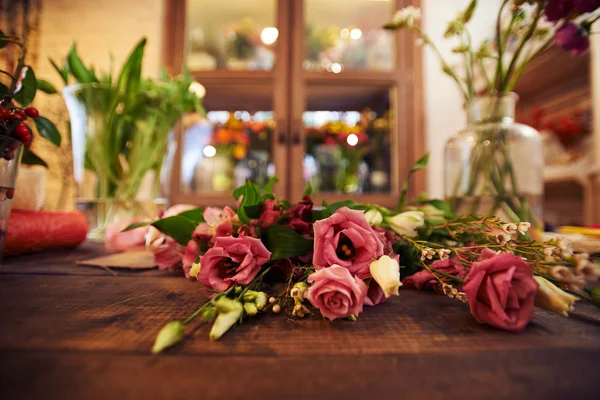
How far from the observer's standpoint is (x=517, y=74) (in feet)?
1.92

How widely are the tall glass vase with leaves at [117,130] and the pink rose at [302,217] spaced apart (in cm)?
52

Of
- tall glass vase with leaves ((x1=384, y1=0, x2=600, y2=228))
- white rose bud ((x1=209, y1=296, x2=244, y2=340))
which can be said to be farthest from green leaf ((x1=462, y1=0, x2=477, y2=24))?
white rose bud ((x1=209, y1=296, x2=244, y2=340))

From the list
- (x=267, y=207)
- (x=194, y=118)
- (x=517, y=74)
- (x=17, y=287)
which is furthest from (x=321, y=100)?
(x=17, y=287)

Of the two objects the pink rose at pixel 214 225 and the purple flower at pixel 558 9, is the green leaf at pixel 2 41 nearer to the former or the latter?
the pink rose at pixel 214 225

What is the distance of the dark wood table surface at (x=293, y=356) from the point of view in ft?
0.52

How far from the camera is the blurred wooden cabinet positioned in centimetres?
155

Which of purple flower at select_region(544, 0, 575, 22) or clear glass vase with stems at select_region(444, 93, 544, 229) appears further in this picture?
clear glass vase with stems at select_region(444, 93, 544, 229)

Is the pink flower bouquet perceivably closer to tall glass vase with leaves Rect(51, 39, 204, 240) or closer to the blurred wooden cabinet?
tall glass vase with leaves Rect(51, 39, 204, 240)

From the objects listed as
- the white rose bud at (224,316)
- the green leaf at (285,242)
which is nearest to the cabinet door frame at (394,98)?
the green leaf at (285,242)

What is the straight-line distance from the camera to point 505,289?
0.22 m

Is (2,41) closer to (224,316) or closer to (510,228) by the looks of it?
(224,316)

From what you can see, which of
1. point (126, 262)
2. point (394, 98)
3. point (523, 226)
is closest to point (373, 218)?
point (523, 226)

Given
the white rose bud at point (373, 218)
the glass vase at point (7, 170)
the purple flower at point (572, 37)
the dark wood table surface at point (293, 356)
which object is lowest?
the dark wood table surface at point (293, 356)

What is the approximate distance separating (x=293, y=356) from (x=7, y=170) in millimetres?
398
